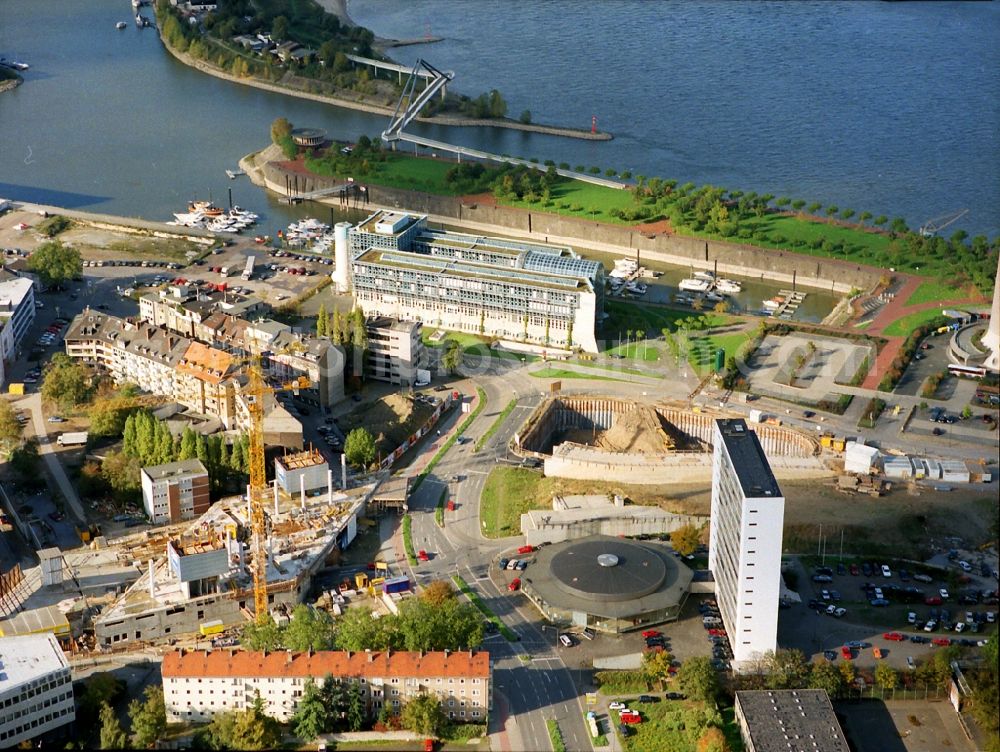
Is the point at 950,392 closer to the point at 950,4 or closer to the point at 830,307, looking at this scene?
the point at 830,307

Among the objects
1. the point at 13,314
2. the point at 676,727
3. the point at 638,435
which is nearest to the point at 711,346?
the point at 638,435

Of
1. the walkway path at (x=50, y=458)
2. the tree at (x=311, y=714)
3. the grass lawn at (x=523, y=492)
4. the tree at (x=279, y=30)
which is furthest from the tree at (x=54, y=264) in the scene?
the tree at (x=279, y=30)

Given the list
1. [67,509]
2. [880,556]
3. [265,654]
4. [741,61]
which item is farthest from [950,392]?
[741,61]

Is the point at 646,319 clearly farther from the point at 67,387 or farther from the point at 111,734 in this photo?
the point at 111,734

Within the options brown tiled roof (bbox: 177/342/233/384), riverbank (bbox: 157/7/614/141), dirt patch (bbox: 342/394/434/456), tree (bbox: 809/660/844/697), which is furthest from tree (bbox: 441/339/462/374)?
riverbank (bbox: 157/7/614/141)

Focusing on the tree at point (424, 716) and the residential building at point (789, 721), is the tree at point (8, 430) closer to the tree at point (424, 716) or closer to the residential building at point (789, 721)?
the tree at point (424, 716)

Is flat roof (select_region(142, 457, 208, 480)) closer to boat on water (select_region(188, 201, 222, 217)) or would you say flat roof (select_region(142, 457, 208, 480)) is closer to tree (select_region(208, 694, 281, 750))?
tree (select_region(208, 694, 281, 750))
